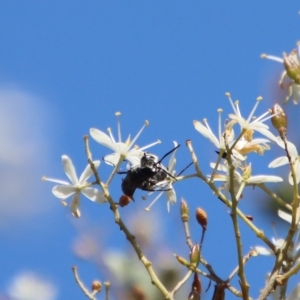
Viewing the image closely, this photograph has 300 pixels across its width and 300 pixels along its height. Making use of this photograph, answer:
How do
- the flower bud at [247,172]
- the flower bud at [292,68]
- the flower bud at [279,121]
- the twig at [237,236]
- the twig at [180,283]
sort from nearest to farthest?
the twig at [237,236], the twig at [180,283], the flower bud at [279,121], the flower bud at [247,172], the flower bud at [292,68]

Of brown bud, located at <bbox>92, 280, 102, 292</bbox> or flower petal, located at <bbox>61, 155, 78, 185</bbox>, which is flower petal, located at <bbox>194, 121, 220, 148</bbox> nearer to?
flower petal, located at <bbox>61, 155, 78, 185</bbox>

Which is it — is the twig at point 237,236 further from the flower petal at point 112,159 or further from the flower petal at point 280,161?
the flower petal at point 112,159

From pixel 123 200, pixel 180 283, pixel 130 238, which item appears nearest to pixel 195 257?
pixel 180 283

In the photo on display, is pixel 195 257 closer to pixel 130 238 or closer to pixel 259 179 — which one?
pixel 130 238

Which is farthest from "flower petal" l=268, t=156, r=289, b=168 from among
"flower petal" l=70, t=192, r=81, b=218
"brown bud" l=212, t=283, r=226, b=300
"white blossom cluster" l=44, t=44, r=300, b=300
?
"flower petal" l=70, t=192, r=81, b=218

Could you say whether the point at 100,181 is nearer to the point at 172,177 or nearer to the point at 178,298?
the point at 172,177

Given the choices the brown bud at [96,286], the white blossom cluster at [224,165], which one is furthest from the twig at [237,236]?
the brown bud at [96,286]
